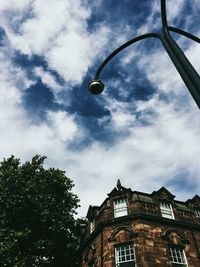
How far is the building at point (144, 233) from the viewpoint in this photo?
17381mm

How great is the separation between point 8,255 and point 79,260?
707 centimetres

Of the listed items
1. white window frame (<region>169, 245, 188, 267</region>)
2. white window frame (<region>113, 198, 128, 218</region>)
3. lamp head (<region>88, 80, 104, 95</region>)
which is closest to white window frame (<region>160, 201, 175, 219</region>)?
white window frame (<region>169, 245, 188, 267</region>)

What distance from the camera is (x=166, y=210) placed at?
2044 centimetres

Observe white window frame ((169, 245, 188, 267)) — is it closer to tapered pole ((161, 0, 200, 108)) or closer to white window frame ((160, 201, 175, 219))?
white window frame ((160, 201, 175, 219))

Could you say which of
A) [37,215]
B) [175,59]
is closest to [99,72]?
[175,59]

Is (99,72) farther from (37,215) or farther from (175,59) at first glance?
(37,215)

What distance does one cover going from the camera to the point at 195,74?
3.37 meters

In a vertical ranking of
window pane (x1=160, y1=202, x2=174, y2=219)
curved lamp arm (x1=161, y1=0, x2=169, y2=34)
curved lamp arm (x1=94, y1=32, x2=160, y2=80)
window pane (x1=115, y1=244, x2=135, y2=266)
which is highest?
window pane (x1=160, y1=202, x2=174, y2=219)

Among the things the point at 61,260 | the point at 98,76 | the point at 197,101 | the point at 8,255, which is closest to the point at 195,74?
the point at 197,101

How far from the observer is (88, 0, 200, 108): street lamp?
10.9ft

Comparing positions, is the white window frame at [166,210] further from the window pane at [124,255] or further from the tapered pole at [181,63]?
the tapered pole at [181,63]

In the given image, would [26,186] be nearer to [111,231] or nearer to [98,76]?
[111,231]

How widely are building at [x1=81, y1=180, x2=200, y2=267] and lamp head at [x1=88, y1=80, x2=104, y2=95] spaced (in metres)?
14.1

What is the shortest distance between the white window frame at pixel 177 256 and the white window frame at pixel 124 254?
267 cm
